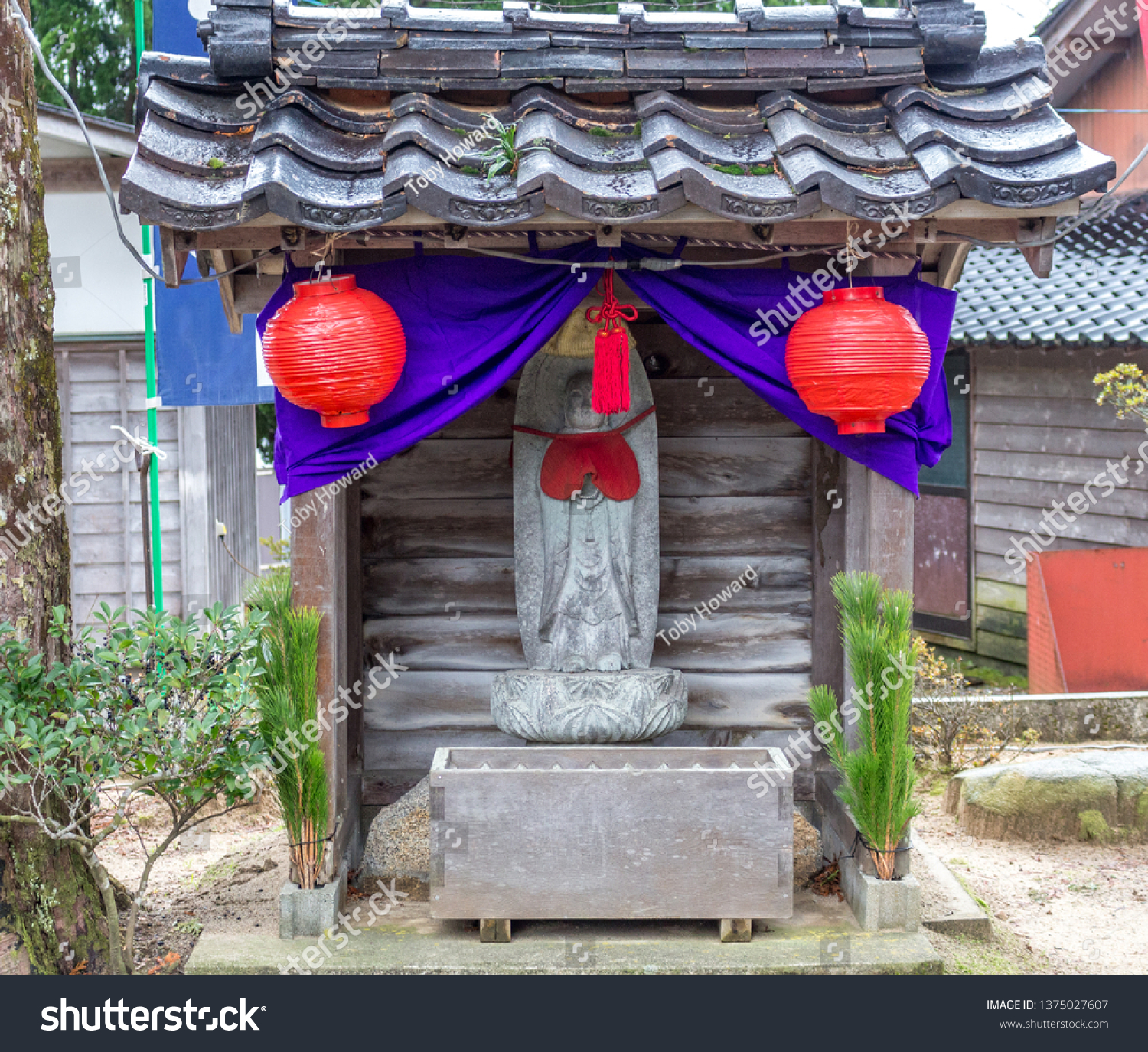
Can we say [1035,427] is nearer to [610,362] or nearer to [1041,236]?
[1041,236]

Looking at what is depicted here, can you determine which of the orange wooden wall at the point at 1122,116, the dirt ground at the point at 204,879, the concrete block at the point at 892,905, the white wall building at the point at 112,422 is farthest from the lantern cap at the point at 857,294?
the orange wooden wall at the point at 1122,116

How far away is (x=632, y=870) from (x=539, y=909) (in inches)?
15.8

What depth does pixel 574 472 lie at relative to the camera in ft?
16.6

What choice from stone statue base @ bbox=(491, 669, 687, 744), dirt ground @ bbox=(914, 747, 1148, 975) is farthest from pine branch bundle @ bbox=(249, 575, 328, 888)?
dirt ground @ bbox=(914, 747, 1148, 975)

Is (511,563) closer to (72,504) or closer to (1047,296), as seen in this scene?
(72,504)

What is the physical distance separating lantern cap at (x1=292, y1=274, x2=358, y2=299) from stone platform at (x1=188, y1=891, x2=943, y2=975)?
254 centimetres

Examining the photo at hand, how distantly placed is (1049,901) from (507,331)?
391 cm

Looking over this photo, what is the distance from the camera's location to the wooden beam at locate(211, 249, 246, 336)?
4531mm

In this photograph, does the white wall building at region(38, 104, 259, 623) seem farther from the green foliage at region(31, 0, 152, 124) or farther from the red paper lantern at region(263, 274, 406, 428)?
the green foliage at region(31, 0, 152, 124)

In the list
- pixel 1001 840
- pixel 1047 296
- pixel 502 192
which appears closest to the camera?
pixel 502 192

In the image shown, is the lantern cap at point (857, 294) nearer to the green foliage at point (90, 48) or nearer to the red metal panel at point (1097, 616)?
the red metal panel at point (1097, 616)

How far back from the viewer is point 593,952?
14.3ft

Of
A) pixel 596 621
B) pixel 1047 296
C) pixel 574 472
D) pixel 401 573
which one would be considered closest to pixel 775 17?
pixel 574 472

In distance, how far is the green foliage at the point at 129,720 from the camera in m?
4.07
